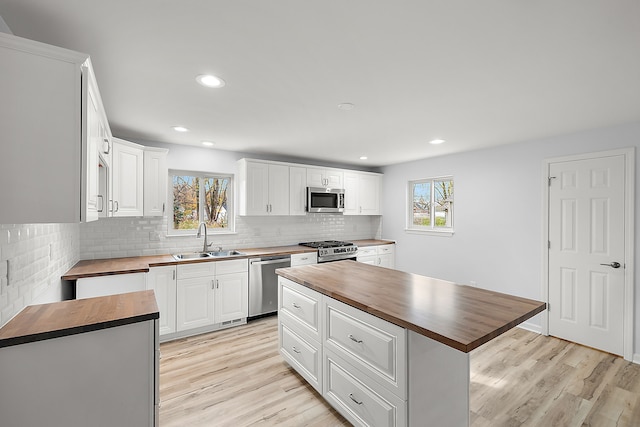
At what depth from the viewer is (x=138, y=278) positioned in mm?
3004

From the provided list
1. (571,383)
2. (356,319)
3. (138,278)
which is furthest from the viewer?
(138,278)

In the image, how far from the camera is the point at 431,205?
506cm

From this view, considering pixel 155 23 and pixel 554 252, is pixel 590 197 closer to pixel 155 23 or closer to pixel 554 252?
pixel 554 252

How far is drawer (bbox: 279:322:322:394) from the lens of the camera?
2.26 metres

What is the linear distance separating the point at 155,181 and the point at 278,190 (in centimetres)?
167

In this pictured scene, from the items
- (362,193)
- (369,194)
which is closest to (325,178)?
(362,193)

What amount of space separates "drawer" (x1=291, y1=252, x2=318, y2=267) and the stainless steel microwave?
0.76 metres

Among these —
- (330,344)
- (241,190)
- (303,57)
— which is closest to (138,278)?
(241,190)

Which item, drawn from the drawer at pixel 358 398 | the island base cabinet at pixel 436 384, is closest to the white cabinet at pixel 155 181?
the drawer at pixel 358 398

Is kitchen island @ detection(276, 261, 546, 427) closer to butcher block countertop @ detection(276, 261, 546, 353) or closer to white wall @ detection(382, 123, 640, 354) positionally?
butcher block countertop @ detection(276, 261, 546, 353)

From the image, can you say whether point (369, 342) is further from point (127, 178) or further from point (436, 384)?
point (127, 178)

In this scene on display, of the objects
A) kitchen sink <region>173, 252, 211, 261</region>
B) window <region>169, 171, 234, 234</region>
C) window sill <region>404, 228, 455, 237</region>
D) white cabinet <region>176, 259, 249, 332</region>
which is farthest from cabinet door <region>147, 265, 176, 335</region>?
window sill <region>404, 228, 455, 237</region>

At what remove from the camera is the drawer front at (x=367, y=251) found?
5105 millimetres

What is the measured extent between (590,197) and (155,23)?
422 centimetres
